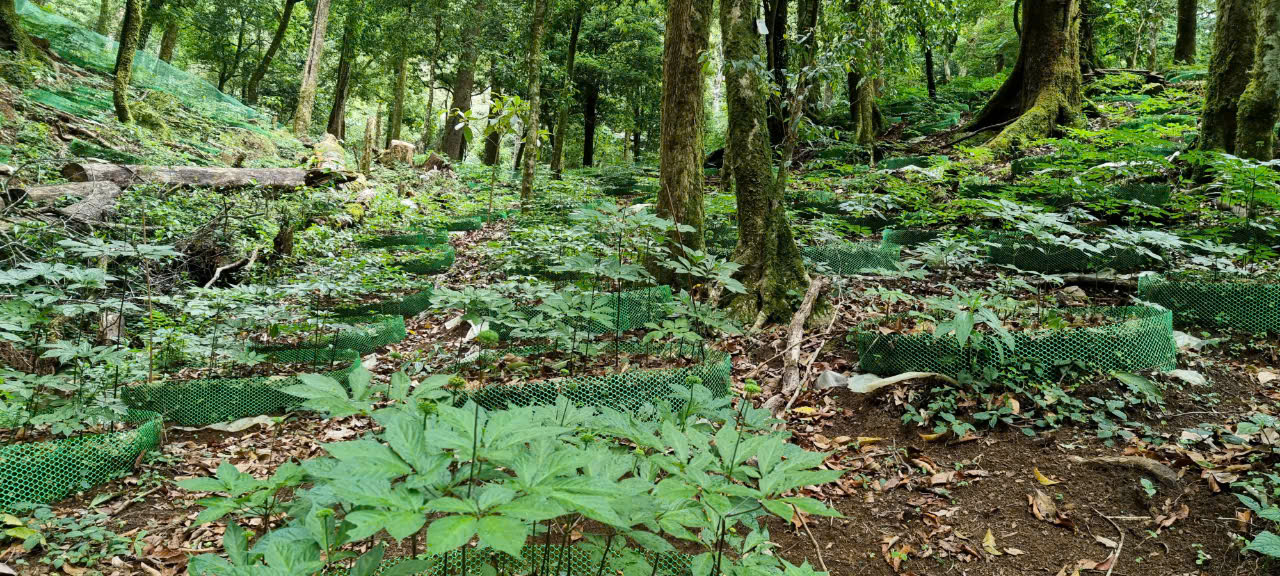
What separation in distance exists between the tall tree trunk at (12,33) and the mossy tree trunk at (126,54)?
0.18 meters

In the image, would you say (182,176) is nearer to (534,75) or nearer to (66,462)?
(534,75)

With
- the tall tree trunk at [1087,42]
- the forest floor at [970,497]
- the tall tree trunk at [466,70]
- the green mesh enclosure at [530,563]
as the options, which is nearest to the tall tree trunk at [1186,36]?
the tall tree trunk at [1087,42]

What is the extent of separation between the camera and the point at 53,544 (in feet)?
7.55

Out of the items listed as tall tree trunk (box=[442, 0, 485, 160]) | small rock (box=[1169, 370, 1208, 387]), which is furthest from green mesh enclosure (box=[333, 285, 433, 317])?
tall tree trunk (box=[442, 0, 485, 160])

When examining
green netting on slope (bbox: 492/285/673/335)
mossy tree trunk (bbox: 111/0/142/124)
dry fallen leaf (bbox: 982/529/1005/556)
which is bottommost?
dry fallen leaf (bbox: 982/529/1005/556)

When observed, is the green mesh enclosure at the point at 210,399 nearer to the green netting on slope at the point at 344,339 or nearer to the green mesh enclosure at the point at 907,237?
the green netting on slope at the point at 344,339

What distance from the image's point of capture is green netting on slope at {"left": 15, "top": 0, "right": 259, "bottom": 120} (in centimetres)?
1442

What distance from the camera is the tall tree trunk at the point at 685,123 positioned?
513 cm

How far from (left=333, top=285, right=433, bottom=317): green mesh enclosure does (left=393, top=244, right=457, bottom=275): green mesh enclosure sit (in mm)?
806

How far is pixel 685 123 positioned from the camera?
5.24 meters

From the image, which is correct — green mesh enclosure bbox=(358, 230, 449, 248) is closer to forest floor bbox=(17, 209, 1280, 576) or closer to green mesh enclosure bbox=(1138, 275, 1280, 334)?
forest floor bbox=(17, 209, 1280, 576)

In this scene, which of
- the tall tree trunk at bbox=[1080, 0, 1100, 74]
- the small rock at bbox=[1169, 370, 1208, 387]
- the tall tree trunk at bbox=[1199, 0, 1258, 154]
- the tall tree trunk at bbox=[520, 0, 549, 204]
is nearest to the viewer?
the small rock at bbox=[1169, 370, 1208, 387]

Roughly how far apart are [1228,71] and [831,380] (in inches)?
211

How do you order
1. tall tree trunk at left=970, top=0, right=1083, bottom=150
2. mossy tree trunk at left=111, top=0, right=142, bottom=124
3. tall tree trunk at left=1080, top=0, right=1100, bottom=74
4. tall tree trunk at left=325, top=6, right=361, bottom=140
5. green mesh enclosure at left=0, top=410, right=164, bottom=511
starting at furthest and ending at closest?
tall tree trunk at left=325, top=6, right=361, bottom=140
mossy tree trunk at left=111, top=0, right=142, bottom=124
tall tree trunk at left=1080, top=0, right=1100, bottom=74
tall tree trunk at left=970, top=0, right=1083, bottom=150
green mesh enclosure at left=0, top=410, right=164, bottom=511
